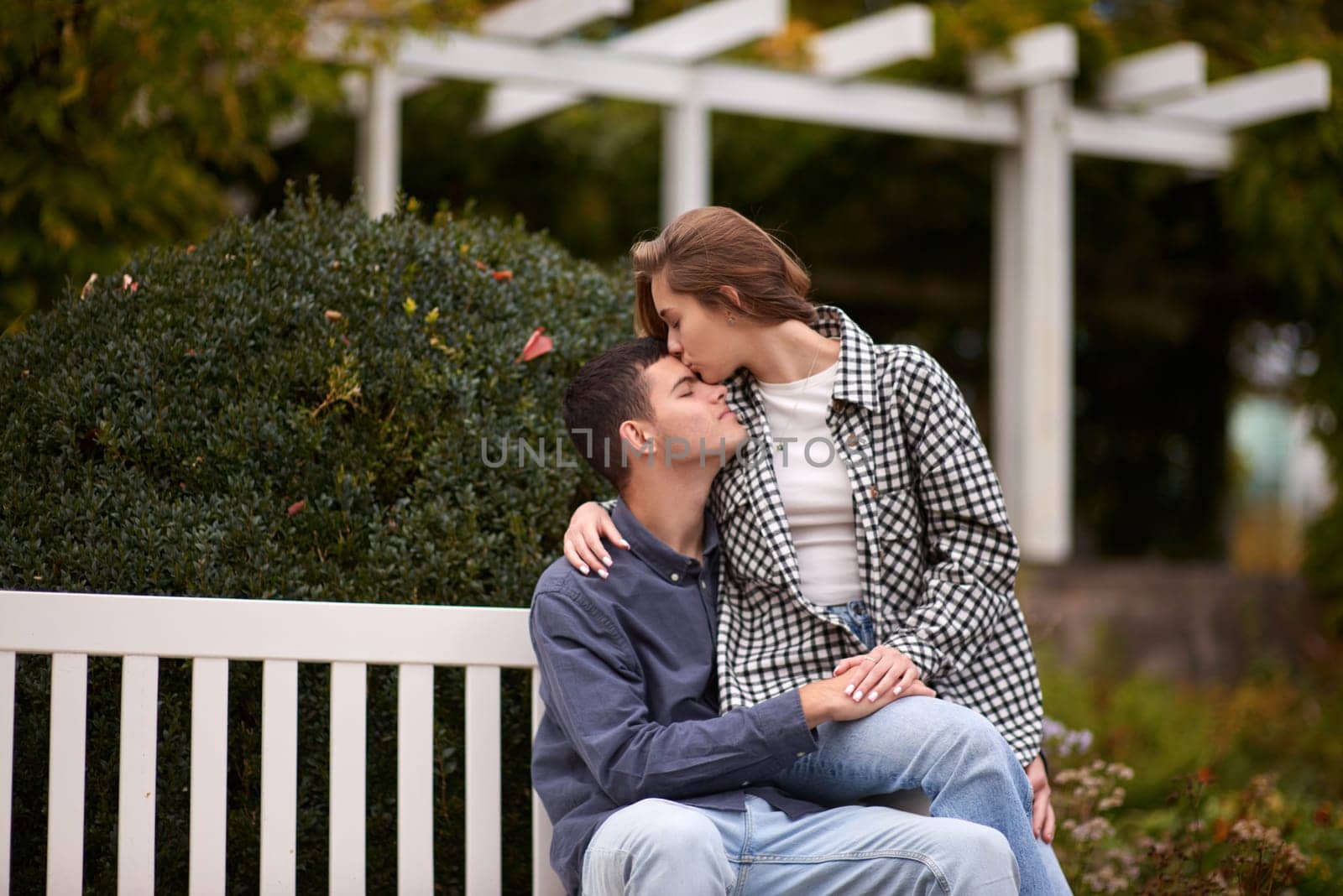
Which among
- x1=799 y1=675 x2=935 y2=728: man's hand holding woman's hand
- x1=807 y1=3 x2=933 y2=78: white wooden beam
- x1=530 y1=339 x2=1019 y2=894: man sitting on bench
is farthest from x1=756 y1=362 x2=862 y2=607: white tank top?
x1=807 y1=3 x2=933 y2=78: white wooden beam

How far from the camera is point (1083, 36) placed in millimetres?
6961

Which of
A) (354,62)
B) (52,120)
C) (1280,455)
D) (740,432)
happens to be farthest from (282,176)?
(1280,455)

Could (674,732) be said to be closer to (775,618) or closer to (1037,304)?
(775,618)

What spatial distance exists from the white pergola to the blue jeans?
4.10 m

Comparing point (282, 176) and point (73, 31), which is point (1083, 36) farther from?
point (73, 31)

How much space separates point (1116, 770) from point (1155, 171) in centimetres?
616

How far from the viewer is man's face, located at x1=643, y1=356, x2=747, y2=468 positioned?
7.91 feet

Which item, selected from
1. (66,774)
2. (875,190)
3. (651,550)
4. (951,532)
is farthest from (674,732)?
(875,190)

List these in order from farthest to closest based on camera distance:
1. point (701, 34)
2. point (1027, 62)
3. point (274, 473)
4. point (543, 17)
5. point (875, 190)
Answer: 1. point (875, 190)
2. point (1027, 62)
3. point (701, 34)
4. point (543, 17)
5. point (274, 473)

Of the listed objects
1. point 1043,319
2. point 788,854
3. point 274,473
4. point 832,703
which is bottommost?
point 788,854

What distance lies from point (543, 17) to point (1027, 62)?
7.97 feet

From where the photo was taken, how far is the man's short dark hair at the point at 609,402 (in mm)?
2432

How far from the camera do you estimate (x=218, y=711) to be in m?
2.35

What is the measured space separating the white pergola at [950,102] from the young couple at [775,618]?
3396 mm
